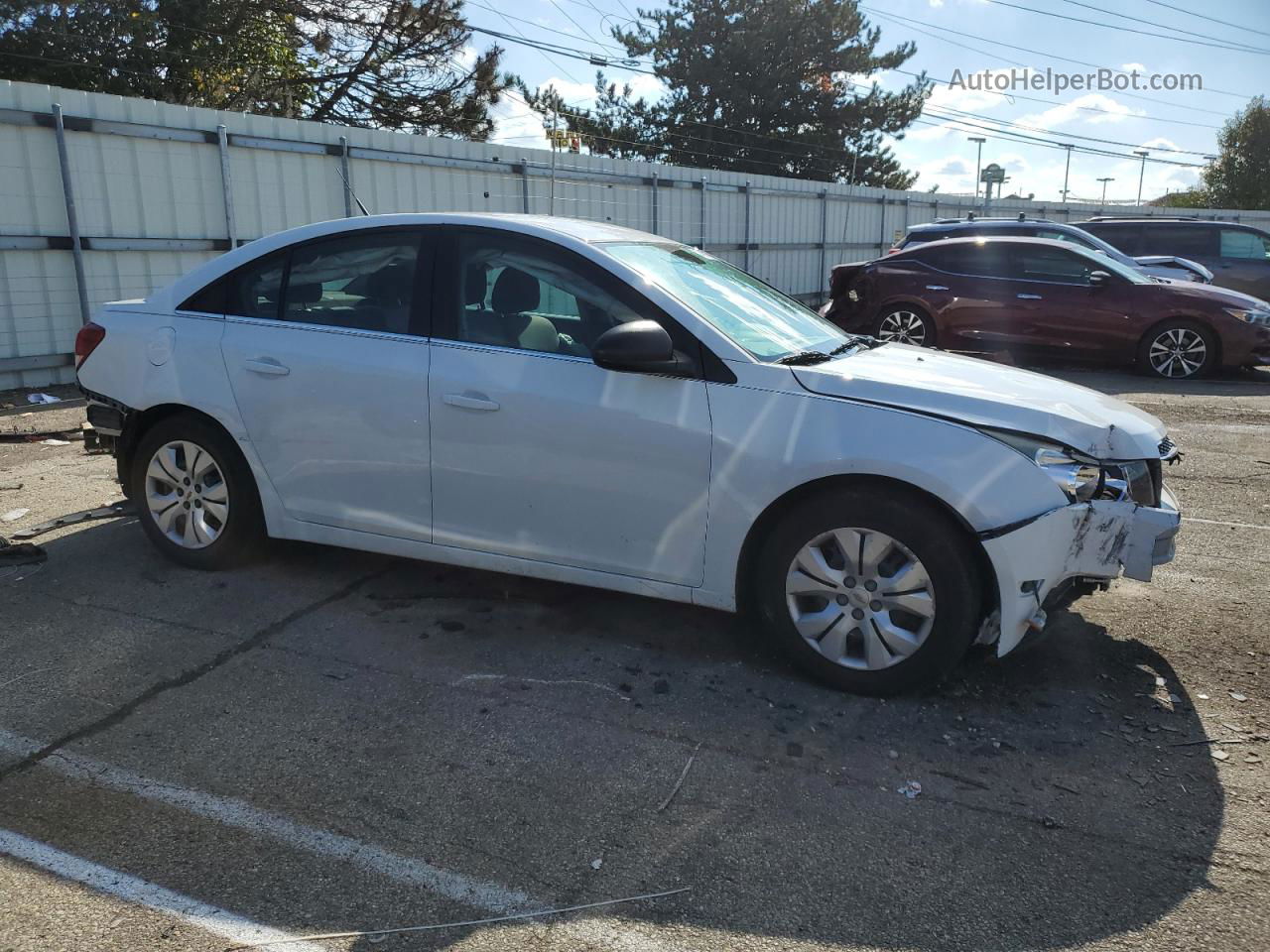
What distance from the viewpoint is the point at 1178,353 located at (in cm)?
1138

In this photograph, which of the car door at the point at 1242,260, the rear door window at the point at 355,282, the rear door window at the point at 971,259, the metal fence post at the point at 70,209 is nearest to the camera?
the rear door window at the point at 355,282

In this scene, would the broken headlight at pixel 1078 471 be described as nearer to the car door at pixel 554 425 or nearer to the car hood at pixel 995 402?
the car hood at pixel 995 402

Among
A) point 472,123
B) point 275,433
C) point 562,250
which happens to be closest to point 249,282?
point 275,433

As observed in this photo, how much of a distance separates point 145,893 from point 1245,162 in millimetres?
59646

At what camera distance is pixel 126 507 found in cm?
584

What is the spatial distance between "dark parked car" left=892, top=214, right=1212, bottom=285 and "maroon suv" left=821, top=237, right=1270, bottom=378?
1.22 metres

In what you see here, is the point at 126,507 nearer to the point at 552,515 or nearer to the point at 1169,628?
the point at 552,515

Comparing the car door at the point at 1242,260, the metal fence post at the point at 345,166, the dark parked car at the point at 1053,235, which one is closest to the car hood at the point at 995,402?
the metal fence post at the point at 345,166

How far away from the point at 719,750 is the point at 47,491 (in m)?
5.03

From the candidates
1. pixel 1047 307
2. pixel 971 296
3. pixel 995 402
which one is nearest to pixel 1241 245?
pixel 1047 307

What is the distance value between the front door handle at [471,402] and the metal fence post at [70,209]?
6659 millimetres

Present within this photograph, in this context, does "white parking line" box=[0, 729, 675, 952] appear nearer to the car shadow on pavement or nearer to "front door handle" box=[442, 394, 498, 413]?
the car shadow on pavement

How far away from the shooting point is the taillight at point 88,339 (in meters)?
4.93

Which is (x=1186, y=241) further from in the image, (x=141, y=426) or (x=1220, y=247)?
(x=141, y=426)
